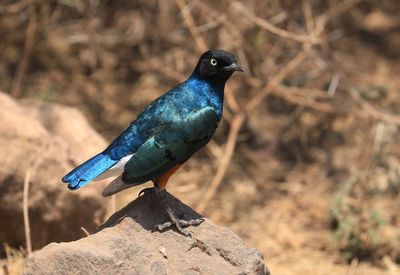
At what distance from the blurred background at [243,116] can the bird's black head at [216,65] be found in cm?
157

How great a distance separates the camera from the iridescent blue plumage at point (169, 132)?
4320 millimetres

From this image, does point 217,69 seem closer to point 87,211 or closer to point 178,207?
point 178,207

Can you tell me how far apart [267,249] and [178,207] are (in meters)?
2.59

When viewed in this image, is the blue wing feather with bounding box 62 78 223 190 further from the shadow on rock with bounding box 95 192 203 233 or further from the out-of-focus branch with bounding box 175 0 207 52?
the out-of-focus branch with bounding box 175 0 207 52

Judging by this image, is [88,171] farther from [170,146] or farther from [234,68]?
[234,68]

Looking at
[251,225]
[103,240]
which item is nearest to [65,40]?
[251,225]

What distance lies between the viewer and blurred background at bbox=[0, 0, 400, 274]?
5824 millimetres

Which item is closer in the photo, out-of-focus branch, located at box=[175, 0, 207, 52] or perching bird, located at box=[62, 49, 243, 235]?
perching bird, located at box=[62, 49, 243, 235]

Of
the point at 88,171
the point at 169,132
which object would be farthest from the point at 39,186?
the point at 169,132

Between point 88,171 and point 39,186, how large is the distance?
148cm

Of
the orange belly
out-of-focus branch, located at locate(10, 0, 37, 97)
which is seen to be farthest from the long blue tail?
out-of-focus branch, located at locate(10, 0, 37, 97)

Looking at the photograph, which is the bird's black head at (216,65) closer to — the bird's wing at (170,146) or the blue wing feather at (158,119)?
the blue wing feather at (158,119)

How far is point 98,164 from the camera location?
4.38m

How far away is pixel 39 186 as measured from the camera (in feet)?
18.6
